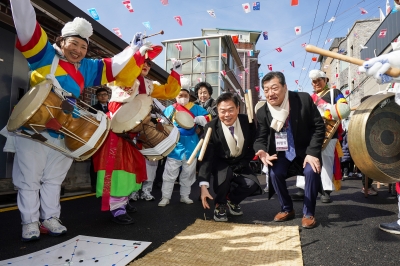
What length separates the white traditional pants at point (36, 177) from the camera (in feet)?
7.46

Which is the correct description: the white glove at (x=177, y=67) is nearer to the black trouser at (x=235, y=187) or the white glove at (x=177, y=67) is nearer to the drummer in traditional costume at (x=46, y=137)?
the drummer in traditional costume at (x=46, y=137)

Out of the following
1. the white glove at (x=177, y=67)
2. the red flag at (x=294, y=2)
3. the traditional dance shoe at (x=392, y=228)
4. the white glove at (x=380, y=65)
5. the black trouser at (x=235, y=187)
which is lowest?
the traditional dance shoe at (x=392, y=228)

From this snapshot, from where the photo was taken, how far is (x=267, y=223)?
9.16 feet

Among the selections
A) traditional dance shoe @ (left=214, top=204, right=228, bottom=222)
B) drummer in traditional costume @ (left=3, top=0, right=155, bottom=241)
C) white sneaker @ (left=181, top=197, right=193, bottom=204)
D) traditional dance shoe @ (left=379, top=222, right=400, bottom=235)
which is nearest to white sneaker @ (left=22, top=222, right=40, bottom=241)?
drummer in traditional costume @ (left=3, top=0, right=155, bottom=241)

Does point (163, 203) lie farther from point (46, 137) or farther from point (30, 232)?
point (46, 137)

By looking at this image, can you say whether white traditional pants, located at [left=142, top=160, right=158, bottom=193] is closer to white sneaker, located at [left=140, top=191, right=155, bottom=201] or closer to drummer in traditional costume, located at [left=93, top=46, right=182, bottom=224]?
white sneaker, located at [left=140, top=191, right=155, bottom=201]

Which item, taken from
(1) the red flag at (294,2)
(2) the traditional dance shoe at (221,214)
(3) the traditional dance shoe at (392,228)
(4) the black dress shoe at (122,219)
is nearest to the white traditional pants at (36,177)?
(4) the black dress shoe at (122,219)

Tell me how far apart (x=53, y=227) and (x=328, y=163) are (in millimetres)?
3263

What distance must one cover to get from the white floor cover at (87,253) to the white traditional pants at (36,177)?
1.40ft

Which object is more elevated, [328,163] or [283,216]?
[328,163]

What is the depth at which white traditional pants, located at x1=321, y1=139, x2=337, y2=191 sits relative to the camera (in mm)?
3834

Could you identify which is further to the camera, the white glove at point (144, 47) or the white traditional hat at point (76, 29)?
the white glove at point (144, 47)

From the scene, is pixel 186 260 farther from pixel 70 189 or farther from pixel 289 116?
pixel 70 189

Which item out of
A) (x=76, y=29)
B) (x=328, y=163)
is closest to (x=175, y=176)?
(x=328, y=163)
